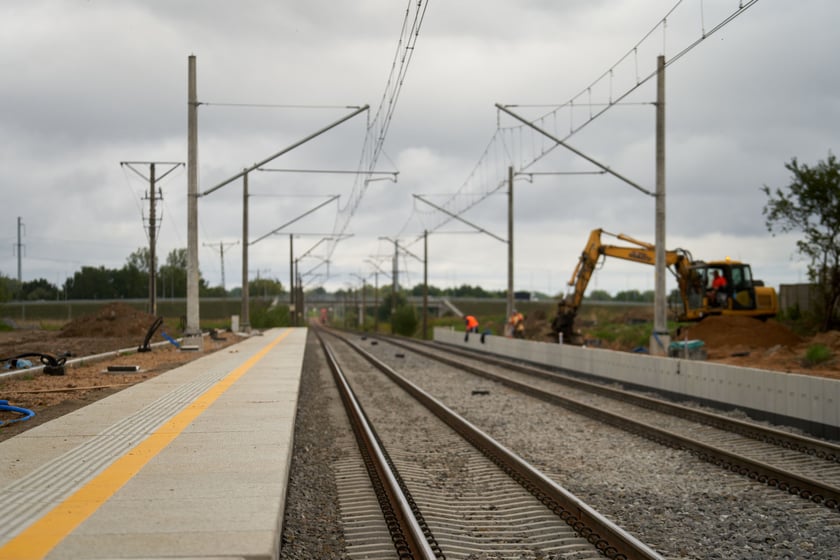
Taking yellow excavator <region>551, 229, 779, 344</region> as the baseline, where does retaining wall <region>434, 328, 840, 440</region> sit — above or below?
below

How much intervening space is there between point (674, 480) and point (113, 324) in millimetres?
38417

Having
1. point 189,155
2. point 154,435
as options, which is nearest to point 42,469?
point 154,435

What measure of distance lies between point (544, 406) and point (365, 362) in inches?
762

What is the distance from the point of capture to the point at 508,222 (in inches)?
1615

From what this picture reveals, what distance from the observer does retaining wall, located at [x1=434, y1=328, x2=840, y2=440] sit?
1452cm

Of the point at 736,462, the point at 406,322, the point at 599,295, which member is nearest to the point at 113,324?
the point at 736,462

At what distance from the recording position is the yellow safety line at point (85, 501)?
18.3 ft

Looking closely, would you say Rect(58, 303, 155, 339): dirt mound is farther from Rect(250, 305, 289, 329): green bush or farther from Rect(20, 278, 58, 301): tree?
Rect(20, 278, 58, 301): tree

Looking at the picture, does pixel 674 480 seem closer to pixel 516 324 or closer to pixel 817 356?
pixel 817 356

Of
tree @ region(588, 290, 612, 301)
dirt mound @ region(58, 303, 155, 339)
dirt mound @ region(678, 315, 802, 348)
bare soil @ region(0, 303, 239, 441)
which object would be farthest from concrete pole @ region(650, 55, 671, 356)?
tree @ region(588, 290, 612, 301)

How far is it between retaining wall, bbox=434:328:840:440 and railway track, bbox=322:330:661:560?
5.69 metres

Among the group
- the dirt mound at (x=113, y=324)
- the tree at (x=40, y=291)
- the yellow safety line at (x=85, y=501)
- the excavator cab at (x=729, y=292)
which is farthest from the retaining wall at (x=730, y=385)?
the tree at (x=40, y=291)

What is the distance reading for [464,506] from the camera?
948cm

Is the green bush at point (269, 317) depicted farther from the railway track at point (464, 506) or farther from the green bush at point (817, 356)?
the railway track at point (464, 506)
